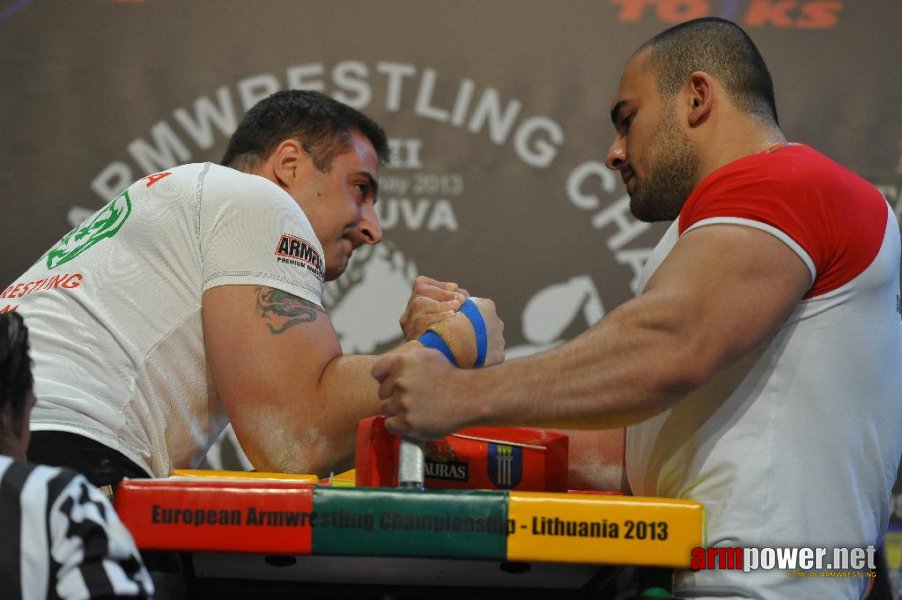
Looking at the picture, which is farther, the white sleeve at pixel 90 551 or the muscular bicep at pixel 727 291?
the muscular bicep at pixel 727 291

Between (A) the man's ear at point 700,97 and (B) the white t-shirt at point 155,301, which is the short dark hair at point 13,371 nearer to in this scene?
(B) the white t-shirt at point 155,301

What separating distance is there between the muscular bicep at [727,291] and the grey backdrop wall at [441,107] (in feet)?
4.88

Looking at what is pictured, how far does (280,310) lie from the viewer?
5.40ft

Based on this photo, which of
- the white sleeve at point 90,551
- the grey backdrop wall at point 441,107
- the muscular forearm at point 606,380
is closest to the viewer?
the white sleeve at point 90,551

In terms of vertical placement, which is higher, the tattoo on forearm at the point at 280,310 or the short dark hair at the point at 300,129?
the short dark hair at the point at 300,129

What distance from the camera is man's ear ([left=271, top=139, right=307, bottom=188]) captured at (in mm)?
2209

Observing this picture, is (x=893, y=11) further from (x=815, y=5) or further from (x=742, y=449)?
(x=742, y=449)

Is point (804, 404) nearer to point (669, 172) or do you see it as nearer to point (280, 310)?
point (669, 172)

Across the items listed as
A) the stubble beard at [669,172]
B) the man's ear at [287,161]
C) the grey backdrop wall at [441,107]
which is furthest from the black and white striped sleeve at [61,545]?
the grey backdrop wall at [441,107]

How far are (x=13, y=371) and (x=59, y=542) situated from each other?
0.23 meters

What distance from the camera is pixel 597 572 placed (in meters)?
1.26

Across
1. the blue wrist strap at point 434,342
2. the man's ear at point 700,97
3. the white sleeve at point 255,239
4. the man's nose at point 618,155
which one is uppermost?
the man's ear at point 700,97

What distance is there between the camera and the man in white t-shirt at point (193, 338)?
63.0 inches

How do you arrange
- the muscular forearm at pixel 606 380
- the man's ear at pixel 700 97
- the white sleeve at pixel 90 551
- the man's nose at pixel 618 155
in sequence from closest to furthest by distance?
the white sleeve at pixel 90 551 → the muscular forearm at pixel 606 380 → the man's ear at pixel 700 97 → the man's nose at pixel 618 155
